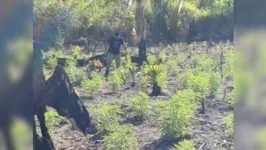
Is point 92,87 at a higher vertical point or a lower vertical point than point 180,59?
lower

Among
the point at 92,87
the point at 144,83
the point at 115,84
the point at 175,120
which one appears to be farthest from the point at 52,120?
the point at 144,83

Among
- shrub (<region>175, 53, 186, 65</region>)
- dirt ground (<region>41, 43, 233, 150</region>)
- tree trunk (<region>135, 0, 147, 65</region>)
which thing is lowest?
dirt ground (<region>41, 43, 233, 150</region>)

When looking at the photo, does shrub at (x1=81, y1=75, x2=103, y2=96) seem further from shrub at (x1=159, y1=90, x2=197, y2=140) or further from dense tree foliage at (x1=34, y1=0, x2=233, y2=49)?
dense tree foliage at (x1=34, y1=0, x2=233, y2=49)

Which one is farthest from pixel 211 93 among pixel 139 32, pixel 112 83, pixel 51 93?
pixel 139 32

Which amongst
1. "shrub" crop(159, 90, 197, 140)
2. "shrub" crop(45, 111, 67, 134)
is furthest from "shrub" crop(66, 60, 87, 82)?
"shrub" crop(159, 90, 197, 140)

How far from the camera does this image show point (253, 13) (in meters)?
1.83

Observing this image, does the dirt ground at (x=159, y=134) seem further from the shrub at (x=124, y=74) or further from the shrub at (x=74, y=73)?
the shrub at (x=74, y=73)

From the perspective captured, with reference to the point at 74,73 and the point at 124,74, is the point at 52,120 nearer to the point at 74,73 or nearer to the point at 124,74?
the point at 124,74

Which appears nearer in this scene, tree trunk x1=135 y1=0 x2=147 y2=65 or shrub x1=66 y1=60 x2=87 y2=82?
shrub x1=66 y1=60 x2=87 y2=82

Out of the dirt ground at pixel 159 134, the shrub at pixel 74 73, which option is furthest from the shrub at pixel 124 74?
the dirt ground at pixel 159 134

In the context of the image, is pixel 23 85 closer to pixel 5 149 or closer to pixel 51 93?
pixel 5 149

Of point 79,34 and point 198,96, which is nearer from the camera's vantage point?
point 198,96

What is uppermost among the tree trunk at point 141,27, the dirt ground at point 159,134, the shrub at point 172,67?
the tree trunk at point 141,27

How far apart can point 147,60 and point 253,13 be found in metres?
7.58
